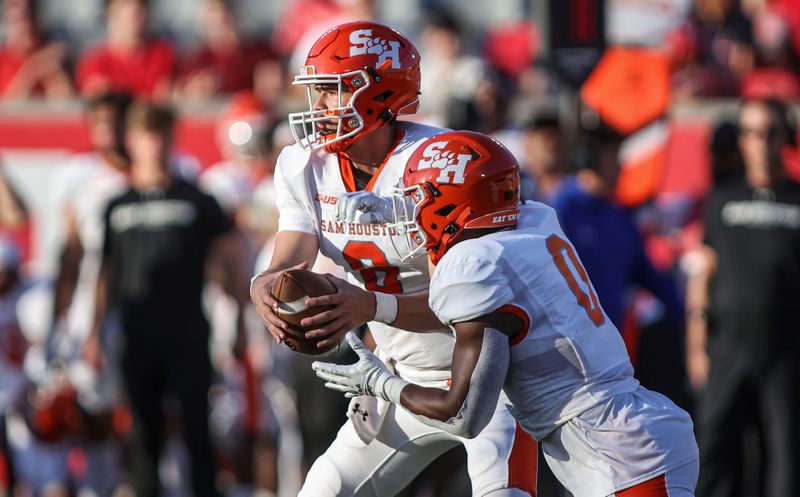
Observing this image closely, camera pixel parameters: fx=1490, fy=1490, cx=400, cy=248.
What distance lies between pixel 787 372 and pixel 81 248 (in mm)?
3732

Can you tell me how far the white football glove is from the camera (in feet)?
12.7

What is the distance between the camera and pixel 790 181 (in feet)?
22.2

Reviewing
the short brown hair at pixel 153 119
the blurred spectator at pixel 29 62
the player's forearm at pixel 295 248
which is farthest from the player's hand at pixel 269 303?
the blurred spectator at pixel 29 62

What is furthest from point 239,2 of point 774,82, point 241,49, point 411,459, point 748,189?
point 411,459

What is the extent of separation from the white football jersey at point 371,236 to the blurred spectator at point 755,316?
2.60 metres

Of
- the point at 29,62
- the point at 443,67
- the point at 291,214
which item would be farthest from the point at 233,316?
the point at 291,214

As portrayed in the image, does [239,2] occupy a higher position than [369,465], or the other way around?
[239,2]

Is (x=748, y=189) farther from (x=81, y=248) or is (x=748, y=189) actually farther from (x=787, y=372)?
(x=81, y=248)

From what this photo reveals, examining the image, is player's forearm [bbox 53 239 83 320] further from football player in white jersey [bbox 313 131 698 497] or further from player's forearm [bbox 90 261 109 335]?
football player in white jersey [bbox 313 131 698 497]

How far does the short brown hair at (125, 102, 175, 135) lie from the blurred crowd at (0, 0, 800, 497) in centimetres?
1

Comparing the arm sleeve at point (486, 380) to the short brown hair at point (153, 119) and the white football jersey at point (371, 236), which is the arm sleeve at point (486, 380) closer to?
the white football jersey at point (371, 236)

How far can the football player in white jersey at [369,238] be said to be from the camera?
4.34 metres

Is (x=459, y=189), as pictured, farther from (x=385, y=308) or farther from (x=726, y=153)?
(x=726, y=153)

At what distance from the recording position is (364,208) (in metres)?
4.28
